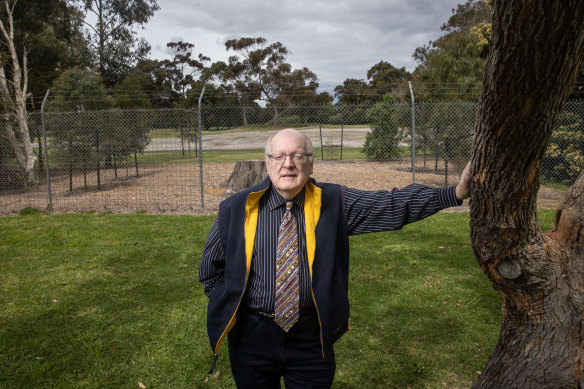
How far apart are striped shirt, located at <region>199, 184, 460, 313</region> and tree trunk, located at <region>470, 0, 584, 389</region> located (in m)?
0.27

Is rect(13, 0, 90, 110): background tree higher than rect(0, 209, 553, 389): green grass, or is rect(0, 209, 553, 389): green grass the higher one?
rect(13, 0, 90, 110): background tree

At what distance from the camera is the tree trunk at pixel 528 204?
1311 mm

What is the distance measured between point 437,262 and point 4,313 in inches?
198

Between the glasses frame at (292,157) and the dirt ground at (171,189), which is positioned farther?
the dirt ground at (171,189)

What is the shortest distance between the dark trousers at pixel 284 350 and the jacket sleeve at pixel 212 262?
0.81 feet

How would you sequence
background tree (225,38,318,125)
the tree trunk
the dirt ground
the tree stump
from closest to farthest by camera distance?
the tree trunk < the dirt ground < the tree stump < background tree (225,38,318,125)

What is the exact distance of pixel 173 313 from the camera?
4250mm

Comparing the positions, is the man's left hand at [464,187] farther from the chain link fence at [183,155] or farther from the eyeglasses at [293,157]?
the chain link fence at [183,155]

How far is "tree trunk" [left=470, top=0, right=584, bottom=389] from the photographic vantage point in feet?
4.30

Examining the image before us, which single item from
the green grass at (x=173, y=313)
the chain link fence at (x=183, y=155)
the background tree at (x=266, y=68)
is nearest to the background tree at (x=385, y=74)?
the background tree at (x=266, y=68)

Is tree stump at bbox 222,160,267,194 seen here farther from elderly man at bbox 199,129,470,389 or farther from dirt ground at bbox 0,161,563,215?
elderly man at bbox 199,129,470,389

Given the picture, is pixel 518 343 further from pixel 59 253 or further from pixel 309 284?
pixel 59 253

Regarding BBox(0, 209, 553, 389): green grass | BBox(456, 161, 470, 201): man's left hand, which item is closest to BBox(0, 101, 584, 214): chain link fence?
BBox(0, 209, 553, 389): green grass

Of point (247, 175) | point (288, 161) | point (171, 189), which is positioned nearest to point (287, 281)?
point (288, 161)
